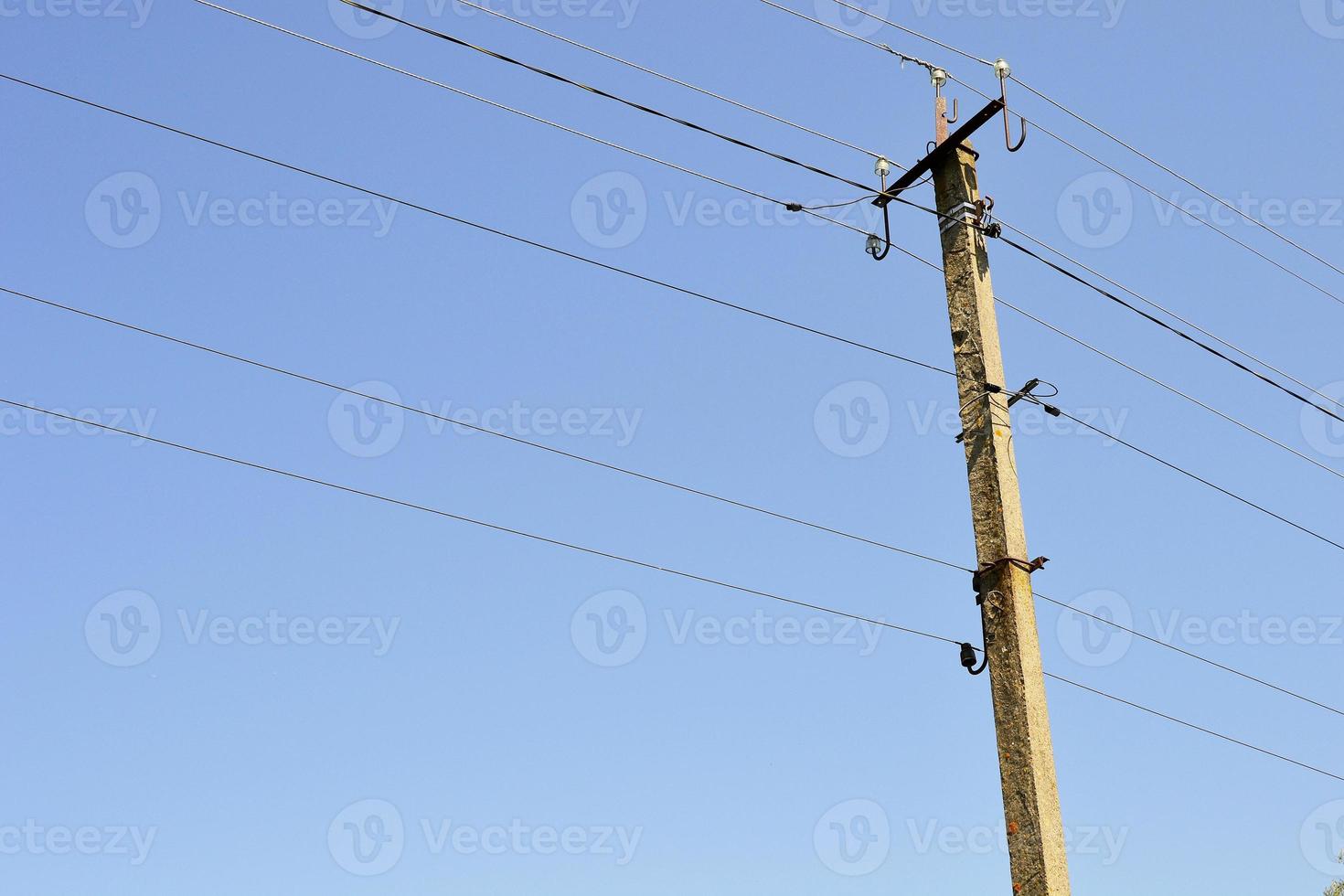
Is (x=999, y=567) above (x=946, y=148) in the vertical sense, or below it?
below

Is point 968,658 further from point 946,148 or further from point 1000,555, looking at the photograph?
point 946,148

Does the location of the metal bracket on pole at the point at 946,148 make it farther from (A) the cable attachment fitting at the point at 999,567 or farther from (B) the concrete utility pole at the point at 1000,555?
(A) the cable attachment fitting at the point at 999,567

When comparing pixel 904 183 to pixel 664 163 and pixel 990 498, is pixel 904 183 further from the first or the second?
pixel 990 498

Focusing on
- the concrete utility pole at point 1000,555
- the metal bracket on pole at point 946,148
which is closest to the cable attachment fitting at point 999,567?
the concrete utility pole at point 1000,555

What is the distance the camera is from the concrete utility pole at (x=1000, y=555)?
805cm

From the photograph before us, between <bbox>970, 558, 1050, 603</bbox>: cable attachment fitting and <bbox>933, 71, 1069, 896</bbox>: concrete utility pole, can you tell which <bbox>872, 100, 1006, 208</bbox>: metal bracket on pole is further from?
<bbox>970, 558, 1050, 603</bbox>: cable attachment fitting

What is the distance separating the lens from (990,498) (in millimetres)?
9000

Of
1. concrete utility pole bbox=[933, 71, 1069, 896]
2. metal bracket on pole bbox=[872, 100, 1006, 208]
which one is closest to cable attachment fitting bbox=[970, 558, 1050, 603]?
concrete utility pole bbox=[933, 71, 1069, 896]

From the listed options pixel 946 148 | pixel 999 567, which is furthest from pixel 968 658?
pixel 946 148

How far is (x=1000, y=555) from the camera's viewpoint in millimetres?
8805

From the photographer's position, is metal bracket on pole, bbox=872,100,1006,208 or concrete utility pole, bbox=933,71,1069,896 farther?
metal bracket on pole, bbox=872,100,1006,208

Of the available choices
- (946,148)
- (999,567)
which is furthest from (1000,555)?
(946,148)

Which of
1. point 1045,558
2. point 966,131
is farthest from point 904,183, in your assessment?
point 1045,558

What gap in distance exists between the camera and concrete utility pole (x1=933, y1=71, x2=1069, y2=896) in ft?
26.4
